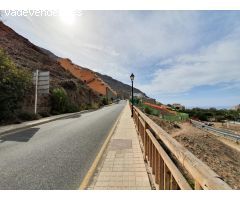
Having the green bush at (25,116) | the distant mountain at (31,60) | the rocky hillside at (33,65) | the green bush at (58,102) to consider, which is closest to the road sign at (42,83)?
the rocky hillside at (33,65)

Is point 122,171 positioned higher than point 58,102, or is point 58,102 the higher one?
point 58,102

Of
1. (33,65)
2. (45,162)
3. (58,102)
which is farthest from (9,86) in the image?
(33,65)

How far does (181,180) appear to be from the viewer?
2428mm

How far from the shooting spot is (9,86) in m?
14.7

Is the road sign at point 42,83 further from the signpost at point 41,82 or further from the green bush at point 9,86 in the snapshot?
the green bush at point 9,86

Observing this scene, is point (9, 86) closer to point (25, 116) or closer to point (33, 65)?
point (25, 116)

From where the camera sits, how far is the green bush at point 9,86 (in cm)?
1451

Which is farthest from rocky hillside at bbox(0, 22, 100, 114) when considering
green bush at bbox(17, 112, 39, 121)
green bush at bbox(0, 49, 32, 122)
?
green bush at bbox(0, 49, 32, 122)

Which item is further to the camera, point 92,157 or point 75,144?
point 75,144

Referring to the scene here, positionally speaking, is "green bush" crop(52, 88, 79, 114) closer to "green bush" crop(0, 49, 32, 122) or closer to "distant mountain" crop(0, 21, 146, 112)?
"distant mountain" crop(0, 21, 146, 112)

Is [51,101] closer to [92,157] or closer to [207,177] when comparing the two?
[92,157]
